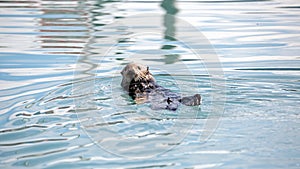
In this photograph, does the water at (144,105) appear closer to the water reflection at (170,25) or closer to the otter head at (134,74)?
the water reflection at (170,25)

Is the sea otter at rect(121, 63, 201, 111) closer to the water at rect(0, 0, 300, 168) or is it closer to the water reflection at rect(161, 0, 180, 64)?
the water at rect(0, 0, 300, 168)

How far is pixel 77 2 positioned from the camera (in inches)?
603

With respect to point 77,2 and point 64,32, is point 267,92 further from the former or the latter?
point 77,2

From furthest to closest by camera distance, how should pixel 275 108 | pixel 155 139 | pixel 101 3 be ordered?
1. pixel 101 3
2. pixel 275 108
3. pixel 155 139

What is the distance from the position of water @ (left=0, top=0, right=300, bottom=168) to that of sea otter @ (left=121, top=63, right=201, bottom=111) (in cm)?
10

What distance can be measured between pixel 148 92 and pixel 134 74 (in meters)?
0.39

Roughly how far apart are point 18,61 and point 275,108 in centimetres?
438

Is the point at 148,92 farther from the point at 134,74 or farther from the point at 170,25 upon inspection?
the point at 170,25

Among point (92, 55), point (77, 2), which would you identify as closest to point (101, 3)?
point (77, 2)

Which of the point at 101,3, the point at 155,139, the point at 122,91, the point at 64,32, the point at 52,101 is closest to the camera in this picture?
the point at 155,139

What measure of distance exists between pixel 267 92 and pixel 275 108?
0.74 m

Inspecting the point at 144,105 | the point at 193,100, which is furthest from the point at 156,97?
the point at 193,100

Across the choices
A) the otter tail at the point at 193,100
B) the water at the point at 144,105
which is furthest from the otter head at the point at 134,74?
the otter tail at the point at 193,100

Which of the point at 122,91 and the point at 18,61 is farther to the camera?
the point at 18,61
